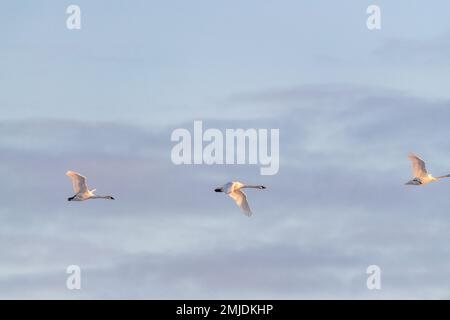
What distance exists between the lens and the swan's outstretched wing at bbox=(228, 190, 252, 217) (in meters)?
125

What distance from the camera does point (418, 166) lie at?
12862cm

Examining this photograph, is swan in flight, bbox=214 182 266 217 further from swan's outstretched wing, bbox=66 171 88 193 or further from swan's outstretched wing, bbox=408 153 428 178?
swan's outstretched wing, bbox=408 153 428 178

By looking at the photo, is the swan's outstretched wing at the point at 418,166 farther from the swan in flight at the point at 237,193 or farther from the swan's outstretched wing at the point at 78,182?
the swan's outstretched wing at the point at 78,182

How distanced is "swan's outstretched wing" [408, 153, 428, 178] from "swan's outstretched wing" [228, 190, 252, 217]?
1121 centimetres

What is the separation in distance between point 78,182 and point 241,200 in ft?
35.3

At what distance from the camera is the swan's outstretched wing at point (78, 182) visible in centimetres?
12625

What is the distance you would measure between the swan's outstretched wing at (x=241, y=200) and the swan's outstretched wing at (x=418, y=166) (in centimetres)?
1121

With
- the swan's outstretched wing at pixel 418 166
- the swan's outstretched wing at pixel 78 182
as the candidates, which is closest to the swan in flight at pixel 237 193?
the swan's outstretched wing at pixel 78 182

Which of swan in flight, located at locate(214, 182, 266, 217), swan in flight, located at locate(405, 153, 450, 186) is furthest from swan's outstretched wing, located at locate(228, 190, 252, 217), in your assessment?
swan in flight, located at locate(405, 153, 450, 186)

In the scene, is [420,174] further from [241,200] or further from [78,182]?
[78,182]
